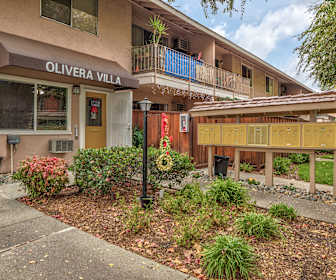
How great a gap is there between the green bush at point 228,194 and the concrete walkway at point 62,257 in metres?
2.27

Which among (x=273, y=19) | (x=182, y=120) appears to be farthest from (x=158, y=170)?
(x=273, y=19)

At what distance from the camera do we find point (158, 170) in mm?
5469

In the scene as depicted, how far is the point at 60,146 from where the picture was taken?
814 centimetres

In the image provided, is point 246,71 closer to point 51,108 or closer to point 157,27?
point 157,27

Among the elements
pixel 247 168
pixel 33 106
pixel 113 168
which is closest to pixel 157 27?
pixel 33 106

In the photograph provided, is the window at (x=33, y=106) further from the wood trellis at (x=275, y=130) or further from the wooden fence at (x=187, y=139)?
the wood trellis at (x=275, y=130)

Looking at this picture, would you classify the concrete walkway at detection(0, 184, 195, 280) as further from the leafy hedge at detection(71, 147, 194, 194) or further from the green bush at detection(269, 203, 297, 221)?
the green bush at detection(269, 203, 297, 221)

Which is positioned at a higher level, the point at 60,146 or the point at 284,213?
the point at 60,146

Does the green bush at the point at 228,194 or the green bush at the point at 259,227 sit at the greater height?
the green bush at the point at 228,194

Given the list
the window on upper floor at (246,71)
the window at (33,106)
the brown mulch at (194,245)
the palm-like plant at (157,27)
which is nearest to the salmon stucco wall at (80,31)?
the palm-like plant at (157,27)

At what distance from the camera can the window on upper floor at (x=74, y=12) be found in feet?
26.1

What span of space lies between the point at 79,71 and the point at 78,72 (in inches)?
A: 2.0

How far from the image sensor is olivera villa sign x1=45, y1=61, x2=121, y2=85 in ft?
21.4

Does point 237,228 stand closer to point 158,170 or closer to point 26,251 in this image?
point 158,170
